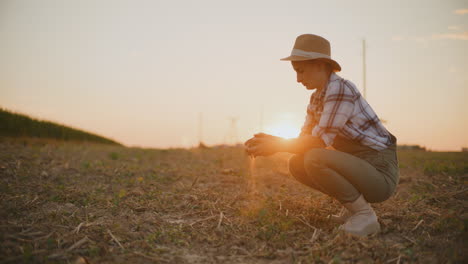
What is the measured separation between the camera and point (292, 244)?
2693 millimetres

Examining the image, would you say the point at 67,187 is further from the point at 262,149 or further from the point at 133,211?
the point at 262,149

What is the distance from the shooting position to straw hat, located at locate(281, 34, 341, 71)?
271 centimetres

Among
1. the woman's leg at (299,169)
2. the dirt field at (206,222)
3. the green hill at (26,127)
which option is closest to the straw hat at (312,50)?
the woman's leg at (299,169)

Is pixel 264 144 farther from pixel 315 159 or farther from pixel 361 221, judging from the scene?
pixel 361 221

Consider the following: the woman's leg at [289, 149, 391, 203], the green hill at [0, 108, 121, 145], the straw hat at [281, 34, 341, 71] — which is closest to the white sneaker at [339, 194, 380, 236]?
the woman's leg at [289, 149, 391, 203]

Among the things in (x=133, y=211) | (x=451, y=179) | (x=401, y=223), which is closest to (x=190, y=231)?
(x=133, y=211)

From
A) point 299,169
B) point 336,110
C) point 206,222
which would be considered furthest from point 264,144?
point 206,222

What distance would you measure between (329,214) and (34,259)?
276cm

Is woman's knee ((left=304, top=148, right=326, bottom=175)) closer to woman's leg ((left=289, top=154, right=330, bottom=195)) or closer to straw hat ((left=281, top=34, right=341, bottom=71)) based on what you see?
woman's leg ((left=289, top=154, right=330, bottom=195))

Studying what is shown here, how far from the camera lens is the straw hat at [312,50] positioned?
2.71m

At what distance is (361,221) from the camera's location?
2.73m

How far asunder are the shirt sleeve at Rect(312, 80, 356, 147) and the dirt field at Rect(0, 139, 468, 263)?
87 cm

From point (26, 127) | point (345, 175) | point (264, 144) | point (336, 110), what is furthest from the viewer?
point (26, 127)

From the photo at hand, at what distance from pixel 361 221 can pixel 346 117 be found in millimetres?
936
